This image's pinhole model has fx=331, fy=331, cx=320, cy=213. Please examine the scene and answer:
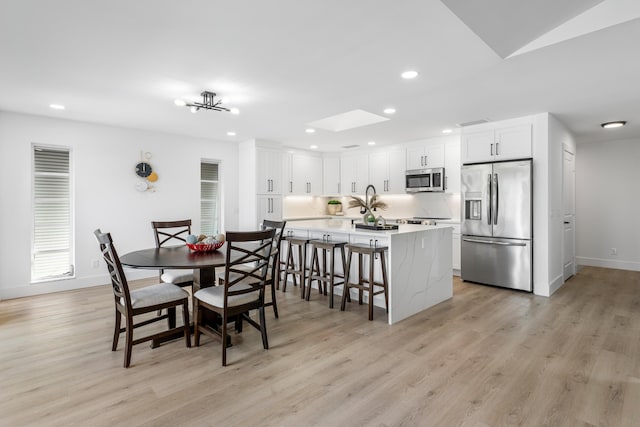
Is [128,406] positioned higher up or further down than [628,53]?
further down

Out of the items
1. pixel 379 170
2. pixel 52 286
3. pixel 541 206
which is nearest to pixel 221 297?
pixel 52 286

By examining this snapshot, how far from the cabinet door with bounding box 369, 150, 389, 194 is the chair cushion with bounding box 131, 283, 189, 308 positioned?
4.91 m

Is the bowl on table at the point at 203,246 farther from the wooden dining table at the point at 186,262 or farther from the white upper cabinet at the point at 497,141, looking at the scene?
the white upper cabinet at the point at 497,141

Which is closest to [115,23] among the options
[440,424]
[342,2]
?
[342,2]

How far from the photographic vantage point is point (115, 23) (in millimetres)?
2229

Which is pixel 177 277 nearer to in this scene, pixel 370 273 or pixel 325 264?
pixel 325 264

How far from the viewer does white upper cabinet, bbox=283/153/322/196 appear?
6.95m

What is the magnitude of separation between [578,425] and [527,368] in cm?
65

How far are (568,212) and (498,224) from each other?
1.69 metres

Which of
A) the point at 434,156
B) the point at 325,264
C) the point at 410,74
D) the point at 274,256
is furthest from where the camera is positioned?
the point at 434,156

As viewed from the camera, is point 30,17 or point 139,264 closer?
point 30,17

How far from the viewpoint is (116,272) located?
2.61 metres

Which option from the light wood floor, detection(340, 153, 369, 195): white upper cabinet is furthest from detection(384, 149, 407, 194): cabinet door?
the light wood floor

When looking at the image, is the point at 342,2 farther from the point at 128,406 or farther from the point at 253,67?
the point at 128,406
